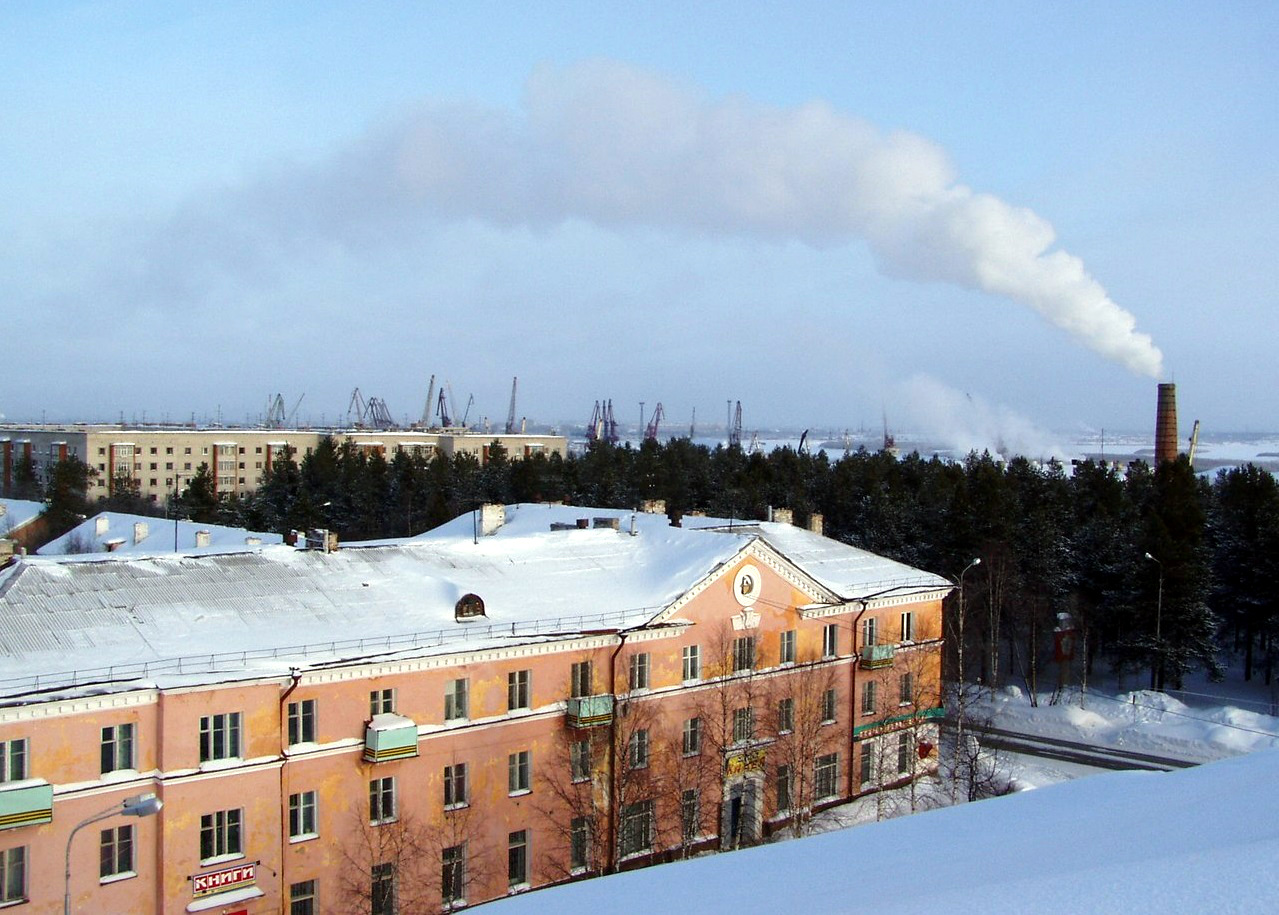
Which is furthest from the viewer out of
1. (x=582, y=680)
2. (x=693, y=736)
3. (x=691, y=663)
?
(x=691, y=663)

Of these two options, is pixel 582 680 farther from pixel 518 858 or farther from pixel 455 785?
pixel 518 858

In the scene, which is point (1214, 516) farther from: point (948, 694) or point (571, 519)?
point (571, 519)

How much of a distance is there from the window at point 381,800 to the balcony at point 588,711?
15.9 feet

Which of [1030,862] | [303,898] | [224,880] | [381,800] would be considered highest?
[1030,862]

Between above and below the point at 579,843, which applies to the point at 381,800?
above

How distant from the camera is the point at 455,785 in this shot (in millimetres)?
25625

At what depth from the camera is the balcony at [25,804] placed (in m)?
19.2

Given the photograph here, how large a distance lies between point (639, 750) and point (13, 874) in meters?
14.8

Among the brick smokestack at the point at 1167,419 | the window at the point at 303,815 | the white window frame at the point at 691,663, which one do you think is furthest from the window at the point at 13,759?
the brick smokestack at the point at 1167,419

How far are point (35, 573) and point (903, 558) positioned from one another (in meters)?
41.4

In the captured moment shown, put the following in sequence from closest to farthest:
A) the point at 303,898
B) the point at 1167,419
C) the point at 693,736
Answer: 1. the point at 303,898
2. the point at 693,736
3. the point at 1167,419

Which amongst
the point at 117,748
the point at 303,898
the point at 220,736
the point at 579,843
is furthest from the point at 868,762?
the point at 117,748

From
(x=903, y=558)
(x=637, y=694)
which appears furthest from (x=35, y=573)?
(x=903, y=558)

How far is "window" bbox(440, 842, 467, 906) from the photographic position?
25.1m
